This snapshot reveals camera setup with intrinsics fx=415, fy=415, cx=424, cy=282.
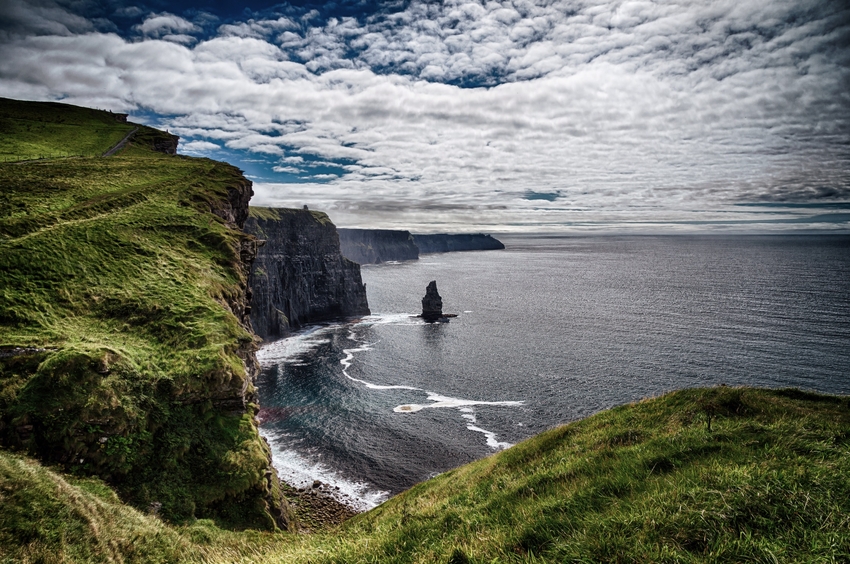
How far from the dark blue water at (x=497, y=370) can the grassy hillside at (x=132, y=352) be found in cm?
2486

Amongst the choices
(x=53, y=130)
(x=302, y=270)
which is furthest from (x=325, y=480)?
(x=302, y=270)

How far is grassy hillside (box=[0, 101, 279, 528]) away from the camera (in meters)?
20.5

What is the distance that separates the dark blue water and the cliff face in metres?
13.0

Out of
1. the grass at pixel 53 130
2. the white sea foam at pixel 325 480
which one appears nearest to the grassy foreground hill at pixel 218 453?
the white sea foam at pixel 325 480

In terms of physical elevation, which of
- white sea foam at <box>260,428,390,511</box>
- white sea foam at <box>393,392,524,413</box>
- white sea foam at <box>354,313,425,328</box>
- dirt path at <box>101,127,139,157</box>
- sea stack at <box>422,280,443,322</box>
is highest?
dirt path at <box>101,127,139,157</box>

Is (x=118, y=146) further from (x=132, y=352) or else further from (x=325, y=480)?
(x=132, y=352)

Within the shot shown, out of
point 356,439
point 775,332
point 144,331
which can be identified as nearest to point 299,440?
point 356,439

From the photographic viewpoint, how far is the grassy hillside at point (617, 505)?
23.2 feet

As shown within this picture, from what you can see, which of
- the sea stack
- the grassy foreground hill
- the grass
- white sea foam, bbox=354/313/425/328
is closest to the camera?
the grassy foreground hill

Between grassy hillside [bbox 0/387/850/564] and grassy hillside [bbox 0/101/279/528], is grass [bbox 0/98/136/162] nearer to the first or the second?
grassy hillside [bbox 0/101/279/528]

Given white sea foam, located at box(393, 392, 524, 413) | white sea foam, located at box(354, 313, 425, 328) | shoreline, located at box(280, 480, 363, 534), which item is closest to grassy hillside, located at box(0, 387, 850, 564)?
shoreline, located at box(280, 480, 363, 534)

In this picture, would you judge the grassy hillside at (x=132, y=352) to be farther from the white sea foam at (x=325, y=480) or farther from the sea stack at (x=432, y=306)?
the sea stack at (x=432, y=306)

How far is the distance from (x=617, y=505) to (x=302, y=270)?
455 feet

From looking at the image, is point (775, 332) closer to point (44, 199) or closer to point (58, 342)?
point (58, 342)
